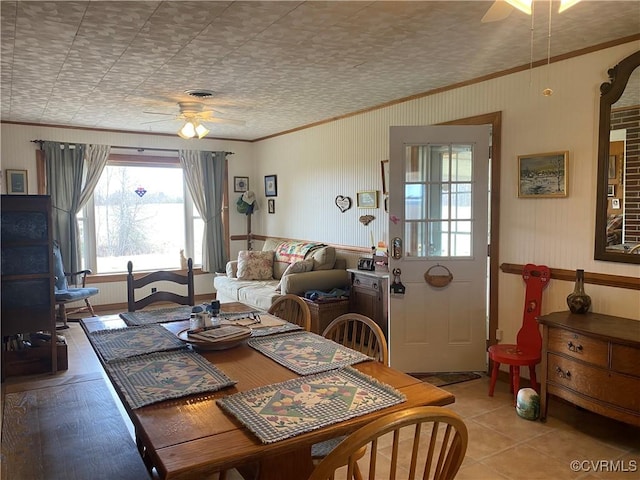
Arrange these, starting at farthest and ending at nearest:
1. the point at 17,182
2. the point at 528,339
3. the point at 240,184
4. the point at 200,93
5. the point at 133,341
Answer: the point at 240,184, the point at 17,182, the point at 200,93, the point at 528,339, the point at 133,341

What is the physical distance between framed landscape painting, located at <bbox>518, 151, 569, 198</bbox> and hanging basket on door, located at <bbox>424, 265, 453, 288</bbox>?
0.80 m

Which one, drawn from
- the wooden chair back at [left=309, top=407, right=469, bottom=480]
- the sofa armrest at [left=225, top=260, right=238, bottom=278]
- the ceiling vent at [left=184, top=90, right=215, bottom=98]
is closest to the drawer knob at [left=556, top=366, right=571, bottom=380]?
the wooden chair back at [left=309, top=407, right=469, bottom=480]

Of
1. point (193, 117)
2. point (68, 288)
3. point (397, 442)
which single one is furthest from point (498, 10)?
point (68, 288)

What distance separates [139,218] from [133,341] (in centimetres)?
507

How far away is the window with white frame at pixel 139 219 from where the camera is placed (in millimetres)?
6695

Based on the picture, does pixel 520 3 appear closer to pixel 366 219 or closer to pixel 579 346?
pixel 579 346

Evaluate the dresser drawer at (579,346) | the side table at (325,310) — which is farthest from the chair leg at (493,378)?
the side table at (325,310)

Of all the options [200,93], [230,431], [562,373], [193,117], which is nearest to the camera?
[230,431]

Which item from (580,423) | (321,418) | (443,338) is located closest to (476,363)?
(443,338)

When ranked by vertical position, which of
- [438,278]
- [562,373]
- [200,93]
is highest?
[200,93]

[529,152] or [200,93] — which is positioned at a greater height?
[200,93]

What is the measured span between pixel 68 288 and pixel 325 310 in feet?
11.3

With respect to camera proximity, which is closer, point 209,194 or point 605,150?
point 605,150

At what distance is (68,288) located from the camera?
20.5 ft
